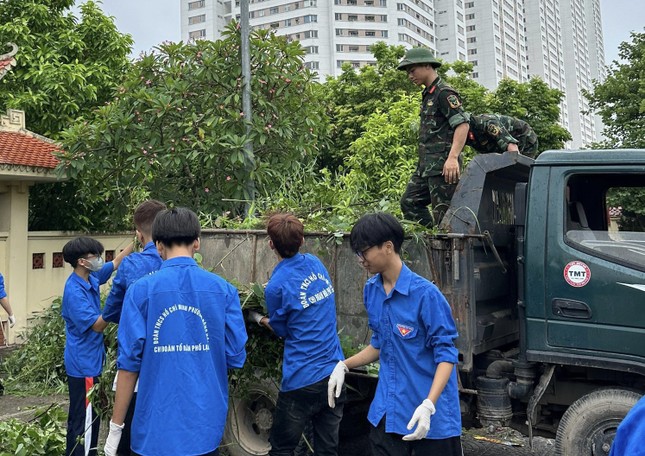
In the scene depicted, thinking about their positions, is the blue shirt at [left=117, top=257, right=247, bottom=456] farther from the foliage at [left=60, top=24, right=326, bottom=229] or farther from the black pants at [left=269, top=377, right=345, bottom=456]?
the foliage at [left=60, top=24, right=326, bottom=229]

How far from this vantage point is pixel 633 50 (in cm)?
2369

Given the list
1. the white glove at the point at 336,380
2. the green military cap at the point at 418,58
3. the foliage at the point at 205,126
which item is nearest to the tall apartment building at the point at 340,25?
the foliage at the point at 205,126

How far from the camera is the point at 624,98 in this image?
2286 centimetres

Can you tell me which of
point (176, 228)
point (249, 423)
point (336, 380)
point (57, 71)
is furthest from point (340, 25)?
point (176, 228)

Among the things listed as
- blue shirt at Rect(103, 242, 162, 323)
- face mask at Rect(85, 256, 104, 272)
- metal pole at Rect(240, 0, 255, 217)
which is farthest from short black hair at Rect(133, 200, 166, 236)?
metal pole at Rect(240, 0, 255, 217)

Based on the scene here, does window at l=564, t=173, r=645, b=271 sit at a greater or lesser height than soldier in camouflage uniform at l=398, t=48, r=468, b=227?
lesser

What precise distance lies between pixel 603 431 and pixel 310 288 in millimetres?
1839

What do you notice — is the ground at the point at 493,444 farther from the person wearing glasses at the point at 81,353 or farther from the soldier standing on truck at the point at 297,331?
the soldier standing on truck at the point at 297,331

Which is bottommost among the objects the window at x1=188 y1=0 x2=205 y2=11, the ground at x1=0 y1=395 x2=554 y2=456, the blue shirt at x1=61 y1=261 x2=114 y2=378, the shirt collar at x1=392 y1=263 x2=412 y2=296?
the ground at x1=0 y1=395 x2=554 y2=456

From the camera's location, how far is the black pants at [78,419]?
4.03 m

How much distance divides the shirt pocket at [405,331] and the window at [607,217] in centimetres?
150

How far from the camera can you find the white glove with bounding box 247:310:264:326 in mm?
3864

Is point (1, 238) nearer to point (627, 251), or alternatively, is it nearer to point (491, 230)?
point (491, 230)

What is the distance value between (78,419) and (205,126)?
4657 mm
